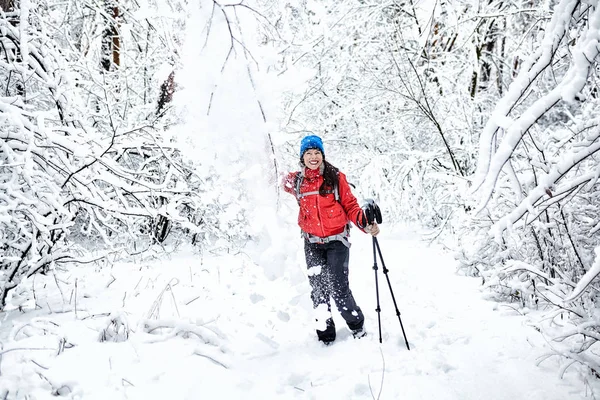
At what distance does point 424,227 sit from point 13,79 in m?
7.94

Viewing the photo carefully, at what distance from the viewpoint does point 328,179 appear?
316 cm

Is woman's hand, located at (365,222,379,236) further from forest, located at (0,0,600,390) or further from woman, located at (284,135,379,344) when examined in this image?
forest, located at (0,0,600,390)

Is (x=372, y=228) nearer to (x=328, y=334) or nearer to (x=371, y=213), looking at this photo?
(x=371, y=213)

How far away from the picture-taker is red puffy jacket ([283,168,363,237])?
313 cm

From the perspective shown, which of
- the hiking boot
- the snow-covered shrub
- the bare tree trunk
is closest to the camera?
the snow-covered shrub

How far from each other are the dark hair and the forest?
49 cm

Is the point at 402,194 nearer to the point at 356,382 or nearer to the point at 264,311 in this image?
the point at 264,311

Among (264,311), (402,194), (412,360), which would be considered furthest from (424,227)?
(412,360)

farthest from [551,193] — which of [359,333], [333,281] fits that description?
[359,333]

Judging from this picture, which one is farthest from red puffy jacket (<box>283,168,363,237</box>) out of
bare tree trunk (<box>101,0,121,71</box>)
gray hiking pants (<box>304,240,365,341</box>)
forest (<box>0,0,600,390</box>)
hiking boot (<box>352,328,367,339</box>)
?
bare tree trunk (<box>101,0,121,71</box>)

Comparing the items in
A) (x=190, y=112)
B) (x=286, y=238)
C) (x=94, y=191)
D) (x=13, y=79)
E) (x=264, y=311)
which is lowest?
(x=264, y=311)

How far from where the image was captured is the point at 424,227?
8750mm

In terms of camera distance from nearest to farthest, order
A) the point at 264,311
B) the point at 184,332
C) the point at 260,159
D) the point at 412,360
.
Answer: the point at 260,159 < the point at 412,360 < the point at 184,332 < the point at 264,311

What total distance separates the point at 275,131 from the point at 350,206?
1.63 meters
